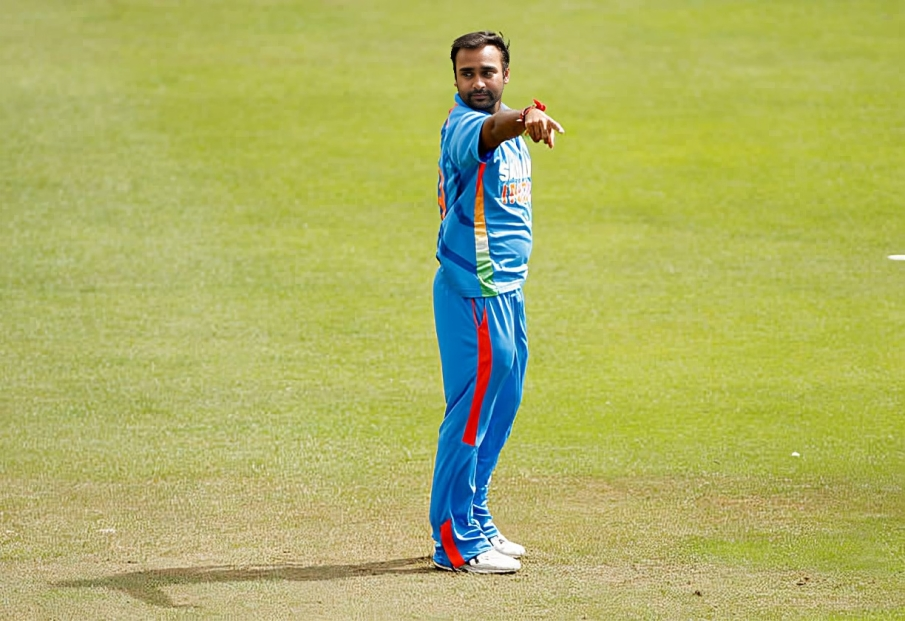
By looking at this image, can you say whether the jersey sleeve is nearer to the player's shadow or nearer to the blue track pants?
the blue track pants

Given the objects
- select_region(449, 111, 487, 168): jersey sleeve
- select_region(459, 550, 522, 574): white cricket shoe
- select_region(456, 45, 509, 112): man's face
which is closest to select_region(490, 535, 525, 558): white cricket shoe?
select_region(459, 550, 522, 574): white cricket shoe

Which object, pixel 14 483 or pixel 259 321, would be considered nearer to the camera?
pixel 14 483

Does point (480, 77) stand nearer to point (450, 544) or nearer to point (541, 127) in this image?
point (541, 127)

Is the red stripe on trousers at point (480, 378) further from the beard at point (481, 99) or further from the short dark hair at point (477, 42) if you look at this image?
the short dark hair at point (477, 42)

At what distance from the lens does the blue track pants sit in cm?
582

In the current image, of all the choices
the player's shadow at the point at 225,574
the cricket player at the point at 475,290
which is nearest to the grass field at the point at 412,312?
the player's shadow at the point at 225,574

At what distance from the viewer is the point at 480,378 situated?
584 cm

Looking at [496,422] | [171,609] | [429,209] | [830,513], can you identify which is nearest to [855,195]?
[429,209]

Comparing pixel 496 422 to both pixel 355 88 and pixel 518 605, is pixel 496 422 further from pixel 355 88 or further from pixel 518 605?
pixel 355 88

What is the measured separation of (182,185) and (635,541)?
8.18m

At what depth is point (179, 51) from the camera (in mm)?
17141

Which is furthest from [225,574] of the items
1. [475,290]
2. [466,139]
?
[466,139]

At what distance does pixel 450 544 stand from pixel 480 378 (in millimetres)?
757

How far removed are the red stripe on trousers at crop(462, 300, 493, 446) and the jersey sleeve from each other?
0.63m
